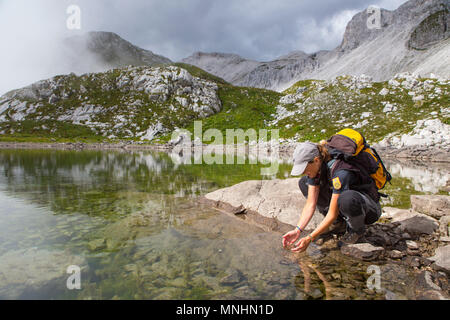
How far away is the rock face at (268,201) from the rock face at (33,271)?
18.3 feet

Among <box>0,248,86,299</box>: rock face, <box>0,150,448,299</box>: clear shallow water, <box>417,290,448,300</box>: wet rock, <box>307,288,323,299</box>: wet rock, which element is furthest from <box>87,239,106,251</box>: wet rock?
<box>417,290,448,300</box>: wet rock

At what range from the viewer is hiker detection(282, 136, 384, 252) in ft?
15.3

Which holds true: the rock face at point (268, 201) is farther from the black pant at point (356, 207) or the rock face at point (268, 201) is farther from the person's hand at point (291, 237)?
the person's hand at point (291, 237)

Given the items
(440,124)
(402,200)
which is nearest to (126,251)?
(402,200)

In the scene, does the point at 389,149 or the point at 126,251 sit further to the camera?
the point at 389,149

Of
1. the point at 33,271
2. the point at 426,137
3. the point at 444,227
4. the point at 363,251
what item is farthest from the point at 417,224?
the point at 426,137

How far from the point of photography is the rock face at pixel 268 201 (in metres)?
7.81

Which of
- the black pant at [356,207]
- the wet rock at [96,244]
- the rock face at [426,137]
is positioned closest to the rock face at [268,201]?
the black pant at [356,207]

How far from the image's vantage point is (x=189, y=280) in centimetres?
429

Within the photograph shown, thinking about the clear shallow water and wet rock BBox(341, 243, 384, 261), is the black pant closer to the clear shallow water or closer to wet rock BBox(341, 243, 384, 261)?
wet rock BBox(341, 243, 384, 261)

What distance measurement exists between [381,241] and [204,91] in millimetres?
119468

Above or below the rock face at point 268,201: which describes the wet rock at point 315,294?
below

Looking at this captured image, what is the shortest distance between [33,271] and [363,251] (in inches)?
273
